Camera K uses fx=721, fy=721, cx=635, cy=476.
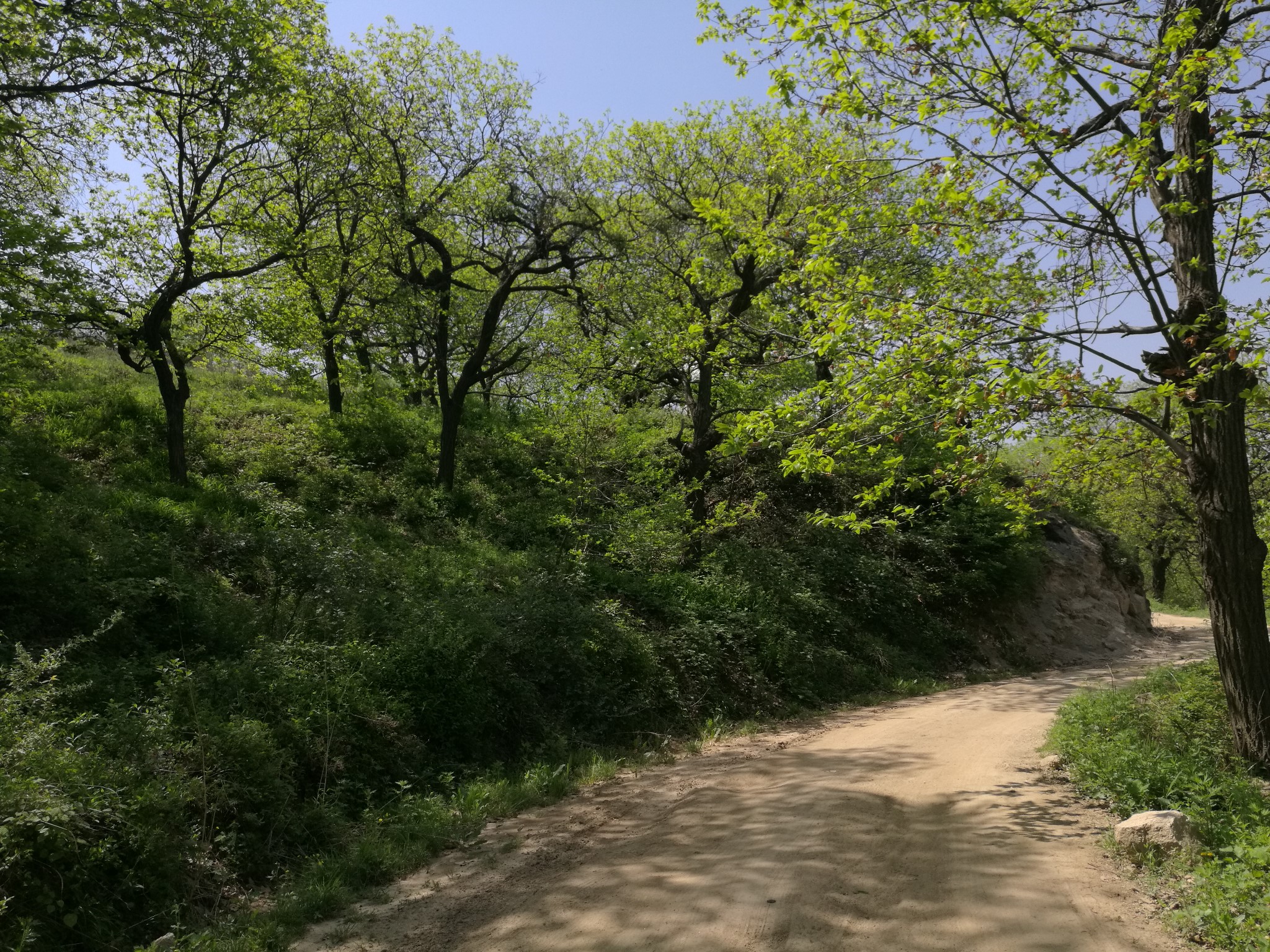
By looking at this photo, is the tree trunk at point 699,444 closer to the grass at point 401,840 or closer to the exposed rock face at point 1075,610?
the grass at point 401,840

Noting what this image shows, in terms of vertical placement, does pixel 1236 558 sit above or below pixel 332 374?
below

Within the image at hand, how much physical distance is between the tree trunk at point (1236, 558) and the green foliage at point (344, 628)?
641 centimetres

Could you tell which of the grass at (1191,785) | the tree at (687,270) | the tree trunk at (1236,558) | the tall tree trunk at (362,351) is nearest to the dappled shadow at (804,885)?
the grass at (1191,785)

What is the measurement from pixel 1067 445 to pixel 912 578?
10.2 metres

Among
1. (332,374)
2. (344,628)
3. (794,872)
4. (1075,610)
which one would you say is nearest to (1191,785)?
(794,872)

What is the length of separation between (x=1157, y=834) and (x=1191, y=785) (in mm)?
1361

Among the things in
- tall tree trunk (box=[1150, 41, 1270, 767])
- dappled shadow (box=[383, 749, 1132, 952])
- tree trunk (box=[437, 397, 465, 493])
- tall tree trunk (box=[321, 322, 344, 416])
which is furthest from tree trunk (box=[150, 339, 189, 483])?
tall tree trunk (box=[1150, 41, 1270, 767])

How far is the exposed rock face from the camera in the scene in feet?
60.7

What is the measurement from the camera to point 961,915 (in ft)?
15.3

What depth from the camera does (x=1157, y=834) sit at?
5410 mm

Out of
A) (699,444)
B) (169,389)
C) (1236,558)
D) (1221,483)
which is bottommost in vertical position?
(1236,558)

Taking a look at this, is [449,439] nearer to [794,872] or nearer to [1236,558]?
[794,872]

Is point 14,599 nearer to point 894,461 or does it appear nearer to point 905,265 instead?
point 894,461

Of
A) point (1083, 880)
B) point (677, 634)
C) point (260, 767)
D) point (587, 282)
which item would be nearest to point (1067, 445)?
point (1083, 880)
